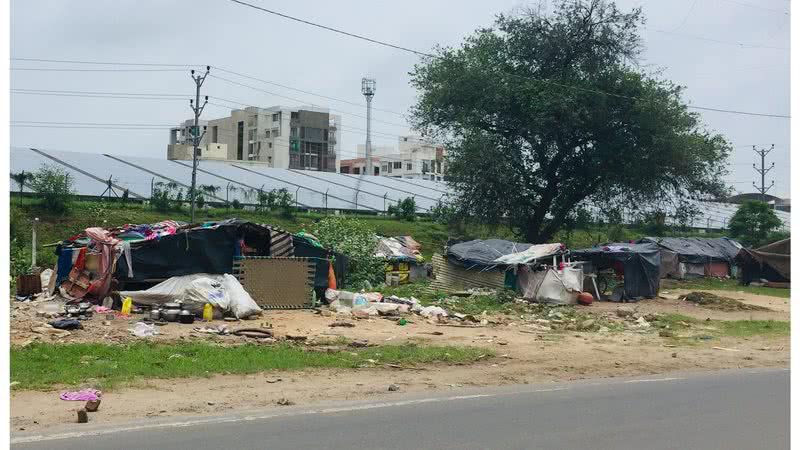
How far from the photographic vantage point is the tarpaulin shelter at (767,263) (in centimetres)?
3616

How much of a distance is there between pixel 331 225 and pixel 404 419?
839 inches

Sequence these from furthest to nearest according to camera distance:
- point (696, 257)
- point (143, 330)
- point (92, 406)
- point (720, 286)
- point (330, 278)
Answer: point (696, 257) → point (720, 286) → point (330, 278) → point (143, 330) → point (92, 406)

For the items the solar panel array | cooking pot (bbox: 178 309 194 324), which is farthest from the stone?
the solar panel array

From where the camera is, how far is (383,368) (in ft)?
39.5

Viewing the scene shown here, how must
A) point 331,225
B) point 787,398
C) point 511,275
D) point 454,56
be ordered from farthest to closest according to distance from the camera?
point 454,56 < point 331,225 < point 511,275 < point 787,398

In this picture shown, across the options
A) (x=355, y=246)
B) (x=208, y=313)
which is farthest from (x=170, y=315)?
(x=355, y=246)

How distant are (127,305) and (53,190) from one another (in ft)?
72.3

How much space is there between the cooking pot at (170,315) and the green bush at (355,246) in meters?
10.6

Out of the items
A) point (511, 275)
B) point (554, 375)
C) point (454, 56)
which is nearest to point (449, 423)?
point (554, 375)

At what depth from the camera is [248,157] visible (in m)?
105

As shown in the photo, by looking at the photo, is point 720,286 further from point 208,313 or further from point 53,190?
point 53,190

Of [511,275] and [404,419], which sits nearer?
[404,419]

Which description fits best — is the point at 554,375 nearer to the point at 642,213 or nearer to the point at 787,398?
the point at 787,398

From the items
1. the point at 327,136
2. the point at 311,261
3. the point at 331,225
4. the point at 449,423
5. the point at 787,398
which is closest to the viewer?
the point at 449,423
